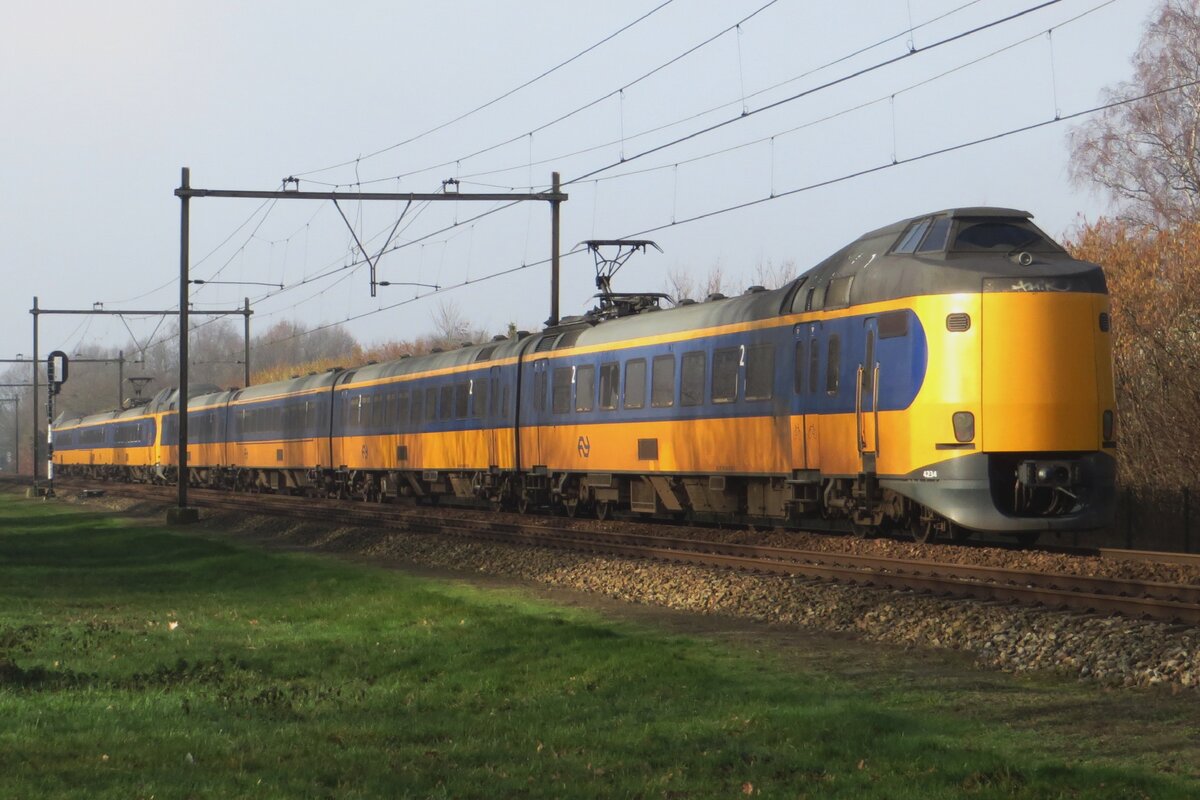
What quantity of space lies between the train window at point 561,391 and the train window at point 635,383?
2.62 m

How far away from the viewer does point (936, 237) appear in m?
17.5

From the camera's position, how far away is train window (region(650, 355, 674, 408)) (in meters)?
23.9

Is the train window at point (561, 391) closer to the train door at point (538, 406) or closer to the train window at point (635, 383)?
the train door at point (538, 406)

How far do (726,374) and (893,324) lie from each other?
16.3 ft

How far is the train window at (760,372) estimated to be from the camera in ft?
67.5

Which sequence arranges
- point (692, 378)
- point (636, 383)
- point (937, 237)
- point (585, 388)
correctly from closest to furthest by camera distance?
point (937, 237), point (692, 378), point (636, 383), point (585, 388)

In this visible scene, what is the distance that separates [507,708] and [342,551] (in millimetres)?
15996

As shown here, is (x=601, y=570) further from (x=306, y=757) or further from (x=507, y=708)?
(x=306, y=757)

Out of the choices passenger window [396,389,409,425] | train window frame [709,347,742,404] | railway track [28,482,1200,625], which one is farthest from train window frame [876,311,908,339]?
passenger window [396,389,409,425]

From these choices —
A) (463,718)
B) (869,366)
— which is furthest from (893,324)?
(463,718)

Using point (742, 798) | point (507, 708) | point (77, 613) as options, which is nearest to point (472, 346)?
point (77, 613)

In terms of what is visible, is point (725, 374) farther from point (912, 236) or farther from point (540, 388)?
point (540, 388)

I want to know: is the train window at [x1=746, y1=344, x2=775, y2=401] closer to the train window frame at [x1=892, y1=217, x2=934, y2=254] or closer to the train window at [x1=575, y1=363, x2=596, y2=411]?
the train window frame at [x1=892, y1=217, x2=934, y2=254]

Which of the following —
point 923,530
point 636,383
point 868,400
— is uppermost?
point 636,383
